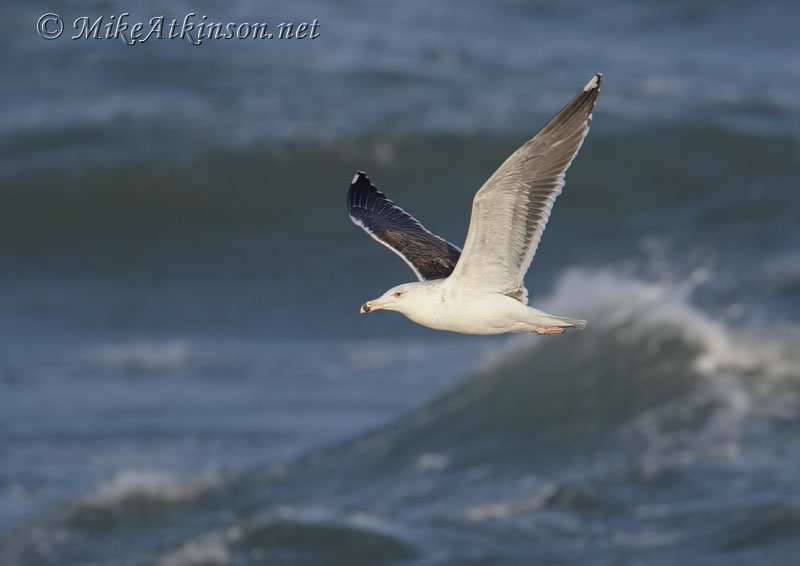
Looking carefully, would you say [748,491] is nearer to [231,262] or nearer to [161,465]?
[161,465]

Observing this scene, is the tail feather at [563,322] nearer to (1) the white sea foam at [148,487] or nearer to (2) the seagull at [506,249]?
(2) the seagull at [506,249]

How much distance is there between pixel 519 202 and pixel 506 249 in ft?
0.92

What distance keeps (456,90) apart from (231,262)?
6721 mm

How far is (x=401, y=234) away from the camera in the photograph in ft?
26.8

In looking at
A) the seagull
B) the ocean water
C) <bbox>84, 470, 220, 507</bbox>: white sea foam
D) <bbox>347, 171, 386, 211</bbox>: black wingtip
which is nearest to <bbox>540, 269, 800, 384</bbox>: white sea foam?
the ocean water

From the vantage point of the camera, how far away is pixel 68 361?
18.4m

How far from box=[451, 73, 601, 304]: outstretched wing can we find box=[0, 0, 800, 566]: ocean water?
5861mm

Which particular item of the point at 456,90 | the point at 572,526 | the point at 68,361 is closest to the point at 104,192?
the point at 68,361

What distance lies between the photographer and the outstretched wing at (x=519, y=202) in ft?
21.2

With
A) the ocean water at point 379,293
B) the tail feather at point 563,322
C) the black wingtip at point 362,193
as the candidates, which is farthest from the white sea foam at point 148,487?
the tail feather at point 563,322

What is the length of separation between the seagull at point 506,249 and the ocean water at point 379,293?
5663 mm

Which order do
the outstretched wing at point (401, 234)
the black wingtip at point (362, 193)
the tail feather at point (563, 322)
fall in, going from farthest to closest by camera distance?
1. the black wingtip at point (362, 193)
2. the outstretched wing at point (401, 234)
3. the tail feather at point (563, 322)

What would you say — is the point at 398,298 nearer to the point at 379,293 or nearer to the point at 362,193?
the point at 362,193

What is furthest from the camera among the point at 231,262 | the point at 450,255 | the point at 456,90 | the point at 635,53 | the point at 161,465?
the point at 635,53
